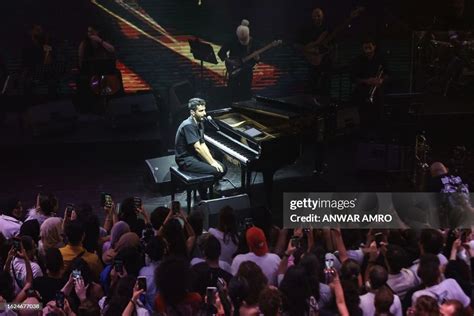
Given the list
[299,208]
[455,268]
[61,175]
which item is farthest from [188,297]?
[61,175]

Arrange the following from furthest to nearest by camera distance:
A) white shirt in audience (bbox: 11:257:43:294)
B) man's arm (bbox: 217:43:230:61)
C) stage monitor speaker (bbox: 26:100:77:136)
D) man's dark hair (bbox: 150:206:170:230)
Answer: man's arm (bbox: 217:43:230:61) → stage monitor speaker (bbox: 26:100:77:136) → man's dark hair (bbox: 150:206:170:230) → white shirt in audience (bbox: 11:257:43:294)

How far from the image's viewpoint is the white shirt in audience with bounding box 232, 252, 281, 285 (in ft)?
19.0

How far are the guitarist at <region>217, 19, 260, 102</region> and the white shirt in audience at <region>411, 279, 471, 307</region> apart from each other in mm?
7159

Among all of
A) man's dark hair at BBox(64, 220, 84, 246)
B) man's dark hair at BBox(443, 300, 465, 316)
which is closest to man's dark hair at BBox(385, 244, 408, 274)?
man's dark hair at BBox(443, 300, 465, 316)

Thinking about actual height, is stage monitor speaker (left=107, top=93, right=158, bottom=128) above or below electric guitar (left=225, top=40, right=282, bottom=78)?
below

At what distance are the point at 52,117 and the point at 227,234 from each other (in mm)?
5820

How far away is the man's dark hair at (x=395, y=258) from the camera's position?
5531 mm

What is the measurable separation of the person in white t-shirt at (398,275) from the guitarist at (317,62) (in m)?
6.65

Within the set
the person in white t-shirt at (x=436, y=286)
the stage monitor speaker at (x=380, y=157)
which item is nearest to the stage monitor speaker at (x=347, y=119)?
the stage monitor speaker at (x=380, y=157)

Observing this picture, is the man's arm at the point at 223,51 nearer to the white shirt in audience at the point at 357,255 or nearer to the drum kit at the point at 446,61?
the drum kit at the point at 446,61

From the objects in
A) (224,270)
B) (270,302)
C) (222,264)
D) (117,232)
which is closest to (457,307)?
(270,302)
